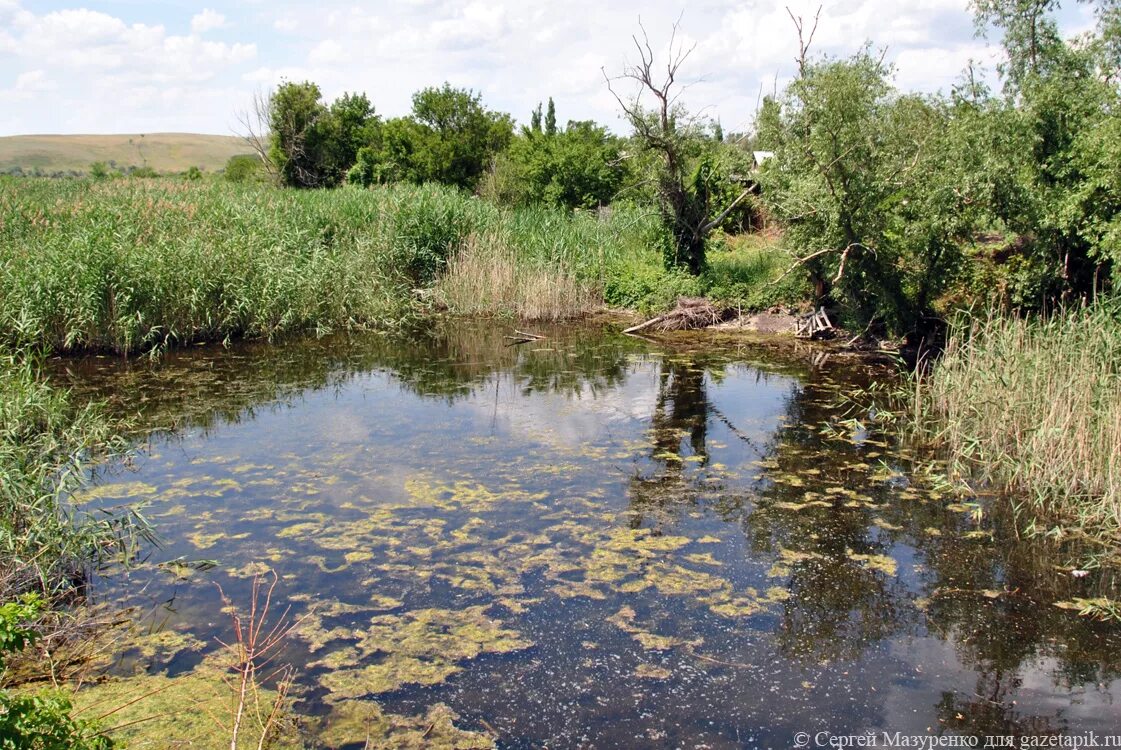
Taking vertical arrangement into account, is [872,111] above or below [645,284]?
above

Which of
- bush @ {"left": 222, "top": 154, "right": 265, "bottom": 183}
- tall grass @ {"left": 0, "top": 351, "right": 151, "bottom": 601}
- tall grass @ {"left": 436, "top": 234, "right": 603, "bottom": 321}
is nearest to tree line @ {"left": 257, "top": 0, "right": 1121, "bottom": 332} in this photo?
tall grass @ {"left": 436, "top": 234, "right": 603, "bottom": 321}

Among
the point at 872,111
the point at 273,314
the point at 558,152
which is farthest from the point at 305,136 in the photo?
the point at 872,111

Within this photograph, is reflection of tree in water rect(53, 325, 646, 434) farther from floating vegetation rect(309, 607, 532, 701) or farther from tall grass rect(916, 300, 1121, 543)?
floating vegetation rect(309, 607, 532, 701)

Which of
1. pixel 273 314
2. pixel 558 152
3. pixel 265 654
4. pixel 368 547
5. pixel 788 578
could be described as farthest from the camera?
pixel 558 152

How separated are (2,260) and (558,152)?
1377 cm

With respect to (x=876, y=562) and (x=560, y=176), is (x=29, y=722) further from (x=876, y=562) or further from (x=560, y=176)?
(x=560, y=176)

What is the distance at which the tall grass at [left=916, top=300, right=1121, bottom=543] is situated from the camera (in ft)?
19.2

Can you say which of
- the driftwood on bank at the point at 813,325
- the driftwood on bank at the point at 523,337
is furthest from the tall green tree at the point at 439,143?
the driftwood on bank at the point at 813,325

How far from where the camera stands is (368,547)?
5.50 metres

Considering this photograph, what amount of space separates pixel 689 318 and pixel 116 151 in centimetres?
7615

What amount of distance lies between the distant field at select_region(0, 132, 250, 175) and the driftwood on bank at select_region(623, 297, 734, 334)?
187 ft

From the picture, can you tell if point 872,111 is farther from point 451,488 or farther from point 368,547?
point 368,547

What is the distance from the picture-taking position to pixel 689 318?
46.0ft

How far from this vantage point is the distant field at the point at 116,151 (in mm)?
64750
